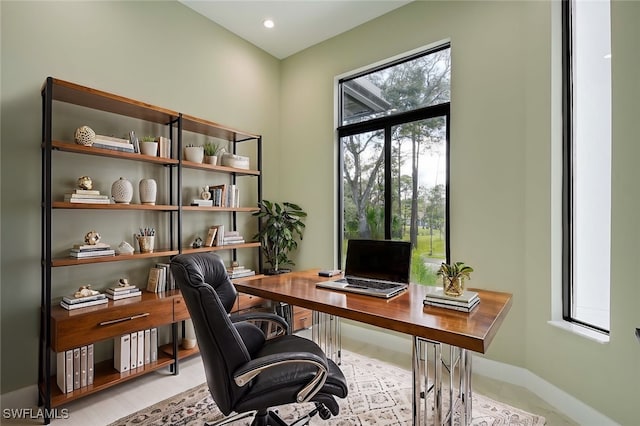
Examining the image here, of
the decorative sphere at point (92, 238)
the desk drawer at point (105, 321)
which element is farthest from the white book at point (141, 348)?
the decorative sphere at point (92, 238)

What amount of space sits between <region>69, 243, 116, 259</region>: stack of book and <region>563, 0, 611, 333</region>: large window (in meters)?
3.39

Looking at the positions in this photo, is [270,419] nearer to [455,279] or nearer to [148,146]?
[455,279]

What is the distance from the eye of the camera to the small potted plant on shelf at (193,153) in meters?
3.02

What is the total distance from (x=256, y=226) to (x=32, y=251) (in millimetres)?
2061

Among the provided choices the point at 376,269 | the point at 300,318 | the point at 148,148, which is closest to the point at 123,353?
the point at 148,148

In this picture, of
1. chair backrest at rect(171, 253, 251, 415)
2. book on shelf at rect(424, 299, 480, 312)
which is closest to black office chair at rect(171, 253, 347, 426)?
chair backrest at rect(171, 253, 251, 415)

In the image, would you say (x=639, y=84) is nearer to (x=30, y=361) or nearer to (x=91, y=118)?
(x=91, y=118)

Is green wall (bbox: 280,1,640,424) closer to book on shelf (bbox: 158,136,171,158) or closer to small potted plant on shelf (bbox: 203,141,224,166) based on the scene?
small potted plant on shelf (bbox: 203,141,224,166)

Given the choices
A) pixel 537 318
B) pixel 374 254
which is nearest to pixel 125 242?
pixel 374 254

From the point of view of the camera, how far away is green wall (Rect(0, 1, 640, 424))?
182 cm

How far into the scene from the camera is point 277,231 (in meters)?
3.71

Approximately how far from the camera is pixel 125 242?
2.65 metres

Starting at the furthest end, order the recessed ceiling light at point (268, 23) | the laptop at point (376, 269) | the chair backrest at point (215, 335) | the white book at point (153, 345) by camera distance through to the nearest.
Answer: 1. the recessed ceiling light at point (268, 23)
2. the white book at point (153, 345)
3. the laptop at point (376, 269)
4. the chair backrest at point (215, 335)

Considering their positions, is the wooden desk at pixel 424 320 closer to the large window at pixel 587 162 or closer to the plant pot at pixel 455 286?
the plant pot at pixel 455 286
